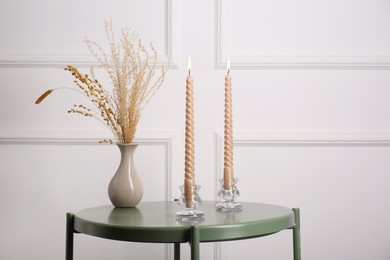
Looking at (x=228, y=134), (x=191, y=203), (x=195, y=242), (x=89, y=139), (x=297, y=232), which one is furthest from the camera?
(x=89, y=139)

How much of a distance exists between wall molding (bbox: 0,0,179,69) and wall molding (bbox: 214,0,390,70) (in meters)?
0.18

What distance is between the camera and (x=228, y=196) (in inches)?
66.6

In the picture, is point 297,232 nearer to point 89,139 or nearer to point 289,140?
point 289,140

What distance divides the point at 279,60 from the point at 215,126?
38cm

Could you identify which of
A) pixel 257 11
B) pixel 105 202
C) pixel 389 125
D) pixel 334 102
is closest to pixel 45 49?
pixel 105 202

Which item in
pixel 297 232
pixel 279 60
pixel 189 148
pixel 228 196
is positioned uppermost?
pixel 279 60

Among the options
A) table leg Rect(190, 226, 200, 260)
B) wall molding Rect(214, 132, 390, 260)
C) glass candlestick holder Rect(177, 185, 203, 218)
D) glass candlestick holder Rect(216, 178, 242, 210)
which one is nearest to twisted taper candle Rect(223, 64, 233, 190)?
glass candlestick holder Rect(216, 178, 242, 210)

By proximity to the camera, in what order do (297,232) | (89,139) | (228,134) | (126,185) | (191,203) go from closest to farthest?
(191,203) < (228,134) < (297,232) < (126,185) < (89,139)

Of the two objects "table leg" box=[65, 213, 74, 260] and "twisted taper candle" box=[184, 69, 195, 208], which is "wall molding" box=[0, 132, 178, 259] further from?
"twisted taper candle" box=[184, 69, 195, 208]

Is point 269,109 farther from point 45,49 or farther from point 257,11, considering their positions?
point 45,49

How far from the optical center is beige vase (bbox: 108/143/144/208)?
182 cm

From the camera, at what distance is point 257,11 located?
246 centimetres

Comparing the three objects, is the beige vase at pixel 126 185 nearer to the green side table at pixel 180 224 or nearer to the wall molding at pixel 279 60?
the green side table at pixel 180 224

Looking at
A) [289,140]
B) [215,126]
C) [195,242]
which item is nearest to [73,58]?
[215,126]
